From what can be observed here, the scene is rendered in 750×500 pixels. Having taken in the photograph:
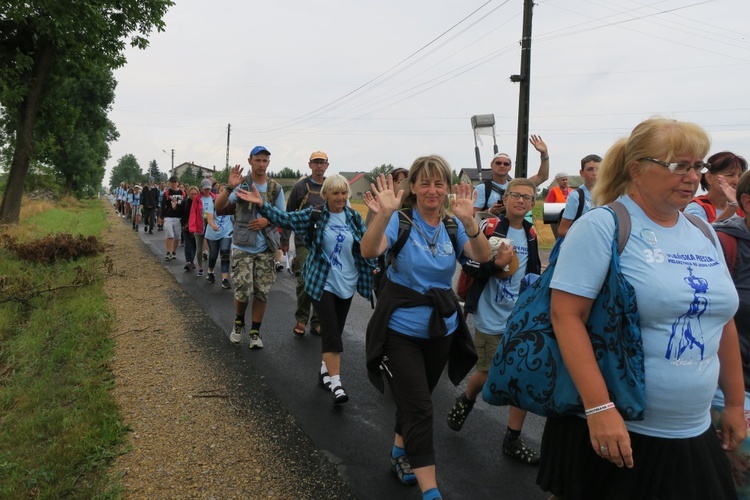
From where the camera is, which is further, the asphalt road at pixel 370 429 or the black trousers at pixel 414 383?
the asphalt road at pixel 370 429

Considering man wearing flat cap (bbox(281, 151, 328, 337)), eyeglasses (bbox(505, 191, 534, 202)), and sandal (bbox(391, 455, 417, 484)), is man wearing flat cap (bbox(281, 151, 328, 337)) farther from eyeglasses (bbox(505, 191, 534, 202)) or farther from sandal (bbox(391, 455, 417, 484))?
sandal (bbox(391, 455, 417, 484))

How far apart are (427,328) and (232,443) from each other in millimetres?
1625

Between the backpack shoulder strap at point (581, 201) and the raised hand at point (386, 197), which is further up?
the backpack shoulder strap at point (581, 201)

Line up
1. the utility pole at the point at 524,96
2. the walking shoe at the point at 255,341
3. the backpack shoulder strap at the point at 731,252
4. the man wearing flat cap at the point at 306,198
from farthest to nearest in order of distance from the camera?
1. the utility pole at the point at 524,96
2. the man wearing flat cap at the point at 306,198
3. the walking shoe at the point at 255,341
4. the backpack shoulder strap at the point at 731,252

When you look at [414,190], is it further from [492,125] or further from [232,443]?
[492,125]

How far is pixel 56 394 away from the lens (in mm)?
4176

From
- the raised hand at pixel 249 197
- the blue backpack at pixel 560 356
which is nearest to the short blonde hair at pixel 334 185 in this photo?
the raised hand at pixel 249 197

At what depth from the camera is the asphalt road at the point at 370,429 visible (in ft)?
10.1

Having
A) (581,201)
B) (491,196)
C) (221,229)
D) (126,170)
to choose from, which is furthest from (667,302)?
(126,170)

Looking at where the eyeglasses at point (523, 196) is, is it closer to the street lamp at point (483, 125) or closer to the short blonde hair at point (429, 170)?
the short blonde hair at point (429, 170)

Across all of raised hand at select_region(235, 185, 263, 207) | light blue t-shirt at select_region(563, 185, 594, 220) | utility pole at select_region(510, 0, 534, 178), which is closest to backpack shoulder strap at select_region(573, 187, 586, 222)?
light blue t-shirt at select_region(563, 185, 594, 220)

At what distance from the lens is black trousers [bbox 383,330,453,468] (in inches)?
106

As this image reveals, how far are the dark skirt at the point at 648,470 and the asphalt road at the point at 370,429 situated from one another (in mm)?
1275

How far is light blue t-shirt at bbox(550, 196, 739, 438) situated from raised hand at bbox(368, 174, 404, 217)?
1.15 m
